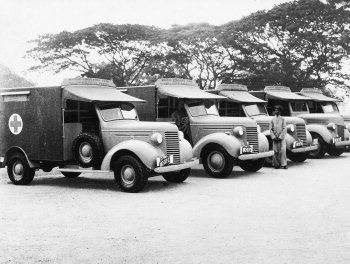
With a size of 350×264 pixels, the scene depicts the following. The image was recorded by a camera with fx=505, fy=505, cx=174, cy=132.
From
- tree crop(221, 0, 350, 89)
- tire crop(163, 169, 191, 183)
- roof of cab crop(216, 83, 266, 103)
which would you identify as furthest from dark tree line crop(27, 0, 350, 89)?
tire crop(163, 169, 191, 183)

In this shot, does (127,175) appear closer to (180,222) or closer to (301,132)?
(180,222)

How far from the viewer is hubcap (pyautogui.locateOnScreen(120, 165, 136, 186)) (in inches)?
378

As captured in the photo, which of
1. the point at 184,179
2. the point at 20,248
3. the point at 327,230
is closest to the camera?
the point at 20,248

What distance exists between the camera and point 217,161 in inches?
475

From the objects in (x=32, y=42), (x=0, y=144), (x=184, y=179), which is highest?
(x=32, y=42)

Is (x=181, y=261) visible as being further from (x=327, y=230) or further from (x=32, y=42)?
(x=32, y=42)

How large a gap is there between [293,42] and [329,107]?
10438mm

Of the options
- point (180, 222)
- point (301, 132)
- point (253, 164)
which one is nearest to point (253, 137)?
point (253, 164)

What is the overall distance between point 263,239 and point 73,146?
5.57 meters

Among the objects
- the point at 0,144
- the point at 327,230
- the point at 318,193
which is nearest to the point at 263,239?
the point at 327,230

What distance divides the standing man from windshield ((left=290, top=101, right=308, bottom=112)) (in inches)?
174

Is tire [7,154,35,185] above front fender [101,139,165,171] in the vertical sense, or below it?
below

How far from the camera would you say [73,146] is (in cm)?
1026

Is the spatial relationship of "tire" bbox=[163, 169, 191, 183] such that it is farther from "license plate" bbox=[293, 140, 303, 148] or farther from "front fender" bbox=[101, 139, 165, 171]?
"license plate" bbox=[293, 140, 303, 148]
